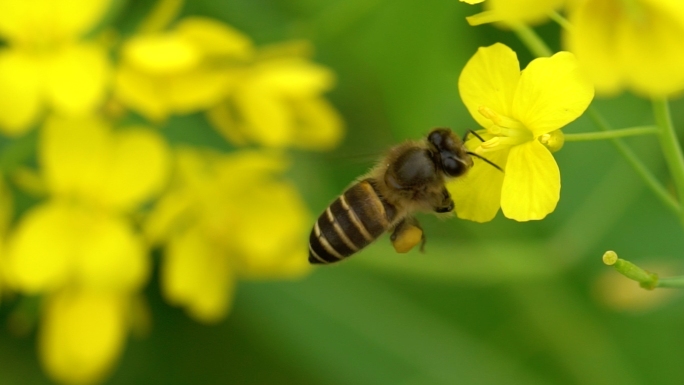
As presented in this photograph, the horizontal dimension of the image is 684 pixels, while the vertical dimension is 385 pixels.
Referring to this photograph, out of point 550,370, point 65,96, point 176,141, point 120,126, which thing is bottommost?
point 550,370

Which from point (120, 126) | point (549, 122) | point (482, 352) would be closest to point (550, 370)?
point (482, 352)

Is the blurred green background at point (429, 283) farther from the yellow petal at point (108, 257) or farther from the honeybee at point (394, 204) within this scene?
the honeybee at point (394, 204)

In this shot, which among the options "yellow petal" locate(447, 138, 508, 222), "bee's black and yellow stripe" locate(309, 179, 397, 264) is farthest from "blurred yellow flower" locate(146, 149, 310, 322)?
"yellow petal" locate(447, 138, 508, 222)

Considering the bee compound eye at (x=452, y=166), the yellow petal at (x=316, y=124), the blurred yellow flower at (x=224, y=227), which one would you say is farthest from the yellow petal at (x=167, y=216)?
the bee compound eye at (x=452, y=166)

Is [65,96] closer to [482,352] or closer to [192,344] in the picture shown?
[192,344]

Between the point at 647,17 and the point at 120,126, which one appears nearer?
the point at 647,17

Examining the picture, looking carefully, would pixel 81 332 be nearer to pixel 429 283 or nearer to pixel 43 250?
pixel 43 250

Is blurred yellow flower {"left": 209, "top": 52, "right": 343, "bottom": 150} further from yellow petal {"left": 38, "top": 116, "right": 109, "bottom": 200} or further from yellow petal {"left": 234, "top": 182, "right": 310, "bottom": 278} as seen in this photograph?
yellow petal {"left": 38, "top": 116, "right": 109, "bottom": 200}
